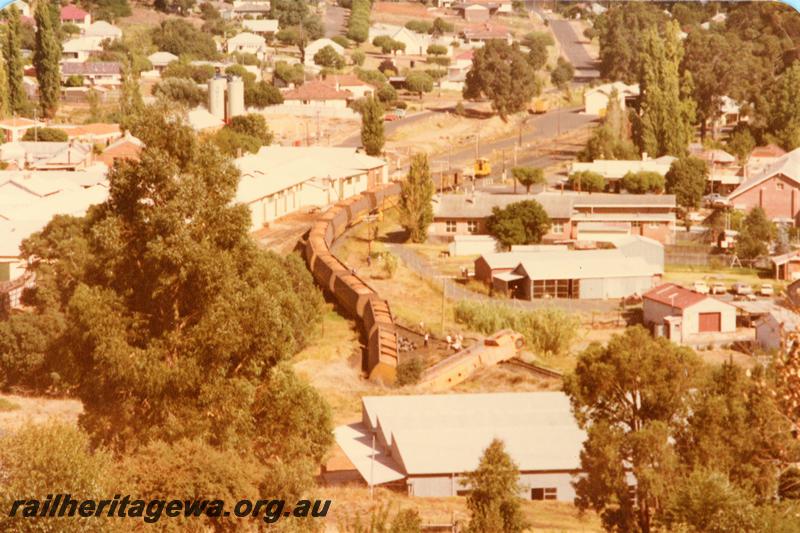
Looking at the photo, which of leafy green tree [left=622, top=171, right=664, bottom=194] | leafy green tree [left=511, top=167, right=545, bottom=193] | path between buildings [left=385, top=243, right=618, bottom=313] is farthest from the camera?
leafy green tree [left=622, top=171, right=664, bottom=194]

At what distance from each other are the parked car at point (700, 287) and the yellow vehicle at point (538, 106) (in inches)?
200

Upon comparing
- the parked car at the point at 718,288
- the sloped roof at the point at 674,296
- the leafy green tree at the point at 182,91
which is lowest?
the parked car at the point at 718,288

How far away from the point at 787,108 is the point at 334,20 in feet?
23.5

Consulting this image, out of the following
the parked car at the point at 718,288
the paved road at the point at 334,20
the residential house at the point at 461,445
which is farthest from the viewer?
the paved road at the point at 334,20

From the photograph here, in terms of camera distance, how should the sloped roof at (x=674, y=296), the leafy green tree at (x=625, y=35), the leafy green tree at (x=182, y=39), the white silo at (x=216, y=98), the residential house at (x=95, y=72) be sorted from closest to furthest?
the sloped roof at (x=674, y=296)
the leafy green tree at (x=182, y=39)
the white silo at (x=216, y=98)
the residential house at (x=95, y=72)
the leafy green tree at (x=625, y=35)

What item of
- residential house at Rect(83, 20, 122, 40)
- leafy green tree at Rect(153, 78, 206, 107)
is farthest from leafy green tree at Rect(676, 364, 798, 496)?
residential house at Rect(83, 20, 122, 40)

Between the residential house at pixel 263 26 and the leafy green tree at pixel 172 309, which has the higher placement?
the residential house at pixel 263 26

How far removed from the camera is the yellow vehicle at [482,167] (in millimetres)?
15086

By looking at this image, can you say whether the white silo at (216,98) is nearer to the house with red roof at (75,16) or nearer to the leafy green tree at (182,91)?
the leafy green tree at (182,91)

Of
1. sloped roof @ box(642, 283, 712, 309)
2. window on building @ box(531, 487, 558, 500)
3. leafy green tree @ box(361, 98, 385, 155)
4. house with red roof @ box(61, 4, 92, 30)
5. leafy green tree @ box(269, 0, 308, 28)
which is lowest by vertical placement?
window on building @ box(531, 487, 558, 500)

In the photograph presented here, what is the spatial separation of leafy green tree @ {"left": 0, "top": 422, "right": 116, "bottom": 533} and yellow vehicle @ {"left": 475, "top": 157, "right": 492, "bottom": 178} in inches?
364

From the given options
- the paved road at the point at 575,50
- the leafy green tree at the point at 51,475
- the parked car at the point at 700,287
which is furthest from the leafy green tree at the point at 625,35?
the leafy green tree at the point at 51,475

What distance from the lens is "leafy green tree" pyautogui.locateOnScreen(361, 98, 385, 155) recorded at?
43.5ft

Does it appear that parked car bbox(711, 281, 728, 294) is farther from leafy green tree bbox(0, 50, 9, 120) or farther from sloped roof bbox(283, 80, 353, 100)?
leafy green tree bbox(0, 50, 9, 120)
